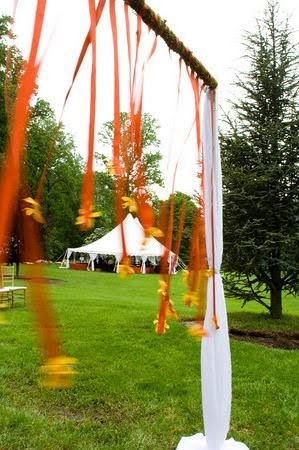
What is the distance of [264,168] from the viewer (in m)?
9.52

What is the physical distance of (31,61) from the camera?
1.20 m

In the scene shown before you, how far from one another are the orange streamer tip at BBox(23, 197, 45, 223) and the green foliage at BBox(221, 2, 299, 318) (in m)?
8.27

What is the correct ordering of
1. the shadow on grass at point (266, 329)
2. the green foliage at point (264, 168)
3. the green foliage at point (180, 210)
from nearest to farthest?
the green foliage at point (180, 210), the shadow on grass at point (266, 329), the green foliage at point (264, 168)

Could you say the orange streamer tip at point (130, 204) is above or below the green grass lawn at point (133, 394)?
above

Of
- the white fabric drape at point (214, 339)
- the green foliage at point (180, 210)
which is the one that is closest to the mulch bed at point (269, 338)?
the green foliage at point (180, 210)

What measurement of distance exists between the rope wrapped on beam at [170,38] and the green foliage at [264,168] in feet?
21.5

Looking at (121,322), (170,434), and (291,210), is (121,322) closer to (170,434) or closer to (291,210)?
(291,210)

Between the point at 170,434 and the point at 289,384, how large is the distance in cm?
210

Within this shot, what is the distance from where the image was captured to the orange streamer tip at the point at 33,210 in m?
1.06

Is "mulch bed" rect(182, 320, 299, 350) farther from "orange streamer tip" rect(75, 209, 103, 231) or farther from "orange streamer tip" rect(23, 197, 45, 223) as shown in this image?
"orange streamer tip" rect(23, 197, 45, 223)

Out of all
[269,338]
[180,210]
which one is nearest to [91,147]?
[180,210]

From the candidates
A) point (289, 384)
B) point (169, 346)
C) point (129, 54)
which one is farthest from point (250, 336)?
point (129, 54)

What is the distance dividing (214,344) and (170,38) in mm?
1884

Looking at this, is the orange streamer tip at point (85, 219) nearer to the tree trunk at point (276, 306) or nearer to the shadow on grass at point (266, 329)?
the shadow on grass at point (266, 329)
